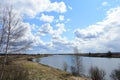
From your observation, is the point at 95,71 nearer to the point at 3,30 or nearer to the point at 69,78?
the point at 69,78

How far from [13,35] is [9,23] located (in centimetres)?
100

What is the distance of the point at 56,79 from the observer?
104 feet

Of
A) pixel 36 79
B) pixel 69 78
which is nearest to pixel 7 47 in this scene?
pixel 36 79

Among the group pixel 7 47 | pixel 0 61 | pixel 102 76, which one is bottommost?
pixel 102 76

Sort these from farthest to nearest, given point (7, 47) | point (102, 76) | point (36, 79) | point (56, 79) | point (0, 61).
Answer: point (102, 76) < point (56, 79) < point (36, 79) < point (0, 61) < point (7, 47)

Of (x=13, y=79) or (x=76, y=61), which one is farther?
(x=76, y=61)

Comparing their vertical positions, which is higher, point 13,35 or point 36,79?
point 13,35

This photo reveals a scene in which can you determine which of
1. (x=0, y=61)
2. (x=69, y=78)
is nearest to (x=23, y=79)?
(x=0, y=61)

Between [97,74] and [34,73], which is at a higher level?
[34,73]

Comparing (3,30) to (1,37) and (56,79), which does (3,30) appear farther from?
(56,79)

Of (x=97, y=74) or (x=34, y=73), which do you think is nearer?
(x=34, y=73)

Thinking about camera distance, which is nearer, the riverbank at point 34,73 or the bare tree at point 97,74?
the riverbank at point 34,73

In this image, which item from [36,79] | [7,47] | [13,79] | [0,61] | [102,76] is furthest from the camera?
[102,76]

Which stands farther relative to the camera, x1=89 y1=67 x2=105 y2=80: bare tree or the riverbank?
Answer: x1=89 y1=67 x2=105 y2=80: bare tree
